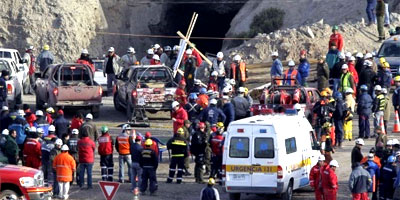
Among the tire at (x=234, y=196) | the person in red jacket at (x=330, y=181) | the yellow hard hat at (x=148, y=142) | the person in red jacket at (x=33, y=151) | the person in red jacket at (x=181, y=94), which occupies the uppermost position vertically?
the person in red jacket at (x=181, y=94)

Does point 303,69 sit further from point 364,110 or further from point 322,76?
point 364,110

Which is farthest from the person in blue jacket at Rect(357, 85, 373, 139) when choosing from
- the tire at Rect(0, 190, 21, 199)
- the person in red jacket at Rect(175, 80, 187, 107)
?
the tire at Rect(0, 190, 21, 199)

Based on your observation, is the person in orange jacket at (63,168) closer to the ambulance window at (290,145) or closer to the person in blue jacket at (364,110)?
the ambulance window at (290,145)

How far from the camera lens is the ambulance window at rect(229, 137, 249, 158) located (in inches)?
1133

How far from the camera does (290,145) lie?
29219mm

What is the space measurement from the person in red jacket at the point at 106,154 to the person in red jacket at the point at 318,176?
5761 mm

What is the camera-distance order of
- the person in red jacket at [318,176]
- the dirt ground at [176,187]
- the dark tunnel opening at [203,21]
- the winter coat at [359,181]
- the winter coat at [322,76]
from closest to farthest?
the winter coat at [359,181], the person in red jacket at [318,176], the dirt ground at [176,187], the winter coat at [322,76], the dark tunnel opening at [203,21]

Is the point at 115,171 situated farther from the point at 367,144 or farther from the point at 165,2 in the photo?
the point at 165,2

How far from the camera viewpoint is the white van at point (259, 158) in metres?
28.6

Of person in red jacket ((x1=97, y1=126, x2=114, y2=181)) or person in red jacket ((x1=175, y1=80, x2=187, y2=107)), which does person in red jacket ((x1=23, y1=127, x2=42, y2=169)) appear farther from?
person in red jacket ((x1=175, y1=80, x2=187, y2=107))

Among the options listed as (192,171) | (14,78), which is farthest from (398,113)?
(14,78)

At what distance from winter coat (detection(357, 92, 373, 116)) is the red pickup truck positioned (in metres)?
11.2

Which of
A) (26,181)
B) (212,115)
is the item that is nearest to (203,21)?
(212,115)

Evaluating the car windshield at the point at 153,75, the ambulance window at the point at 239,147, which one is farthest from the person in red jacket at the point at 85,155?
the car windshield at the point at 153,75
